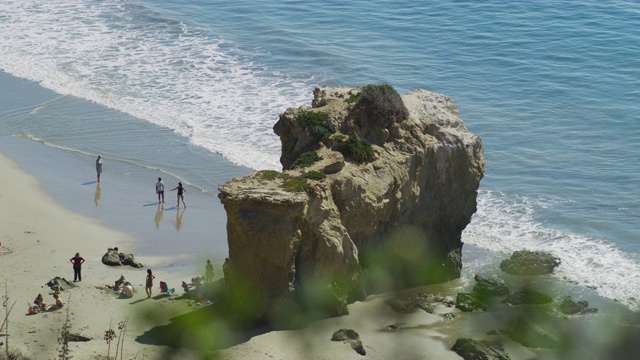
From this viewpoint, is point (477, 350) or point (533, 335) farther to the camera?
point (533, 335)

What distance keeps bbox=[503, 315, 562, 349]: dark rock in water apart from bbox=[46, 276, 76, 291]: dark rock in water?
38.2ft

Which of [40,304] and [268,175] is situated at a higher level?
[268,175]

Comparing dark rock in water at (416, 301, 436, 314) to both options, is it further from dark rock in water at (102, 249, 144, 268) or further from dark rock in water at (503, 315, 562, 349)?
dark rock in water at (102, 249, 144, 268)


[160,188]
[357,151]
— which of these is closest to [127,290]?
[357,151]

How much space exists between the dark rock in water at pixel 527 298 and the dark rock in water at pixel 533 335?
219 centimetres

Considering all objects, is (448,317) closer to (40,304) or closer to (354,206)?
(354,206)

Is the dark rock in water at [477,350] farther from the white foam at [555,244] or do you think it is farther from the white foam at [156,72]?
the white foam at [156,72]

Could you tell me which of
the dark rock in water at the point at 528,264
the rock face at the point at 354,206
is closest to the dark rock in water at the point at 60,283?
the rock face at the point at 354,206

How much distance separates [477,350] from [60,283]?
11.1m

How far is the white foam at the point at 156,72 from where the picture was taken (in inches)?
1764

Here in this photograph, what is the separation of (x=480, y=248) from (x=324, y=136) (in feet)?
26.6

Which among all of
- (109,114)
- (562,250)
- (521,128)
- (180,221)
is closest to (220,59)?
(109,114)

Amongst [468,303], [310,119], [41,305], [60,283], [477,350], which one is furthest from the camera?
[310,119]

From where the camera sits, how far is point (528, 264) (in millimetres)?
31797
